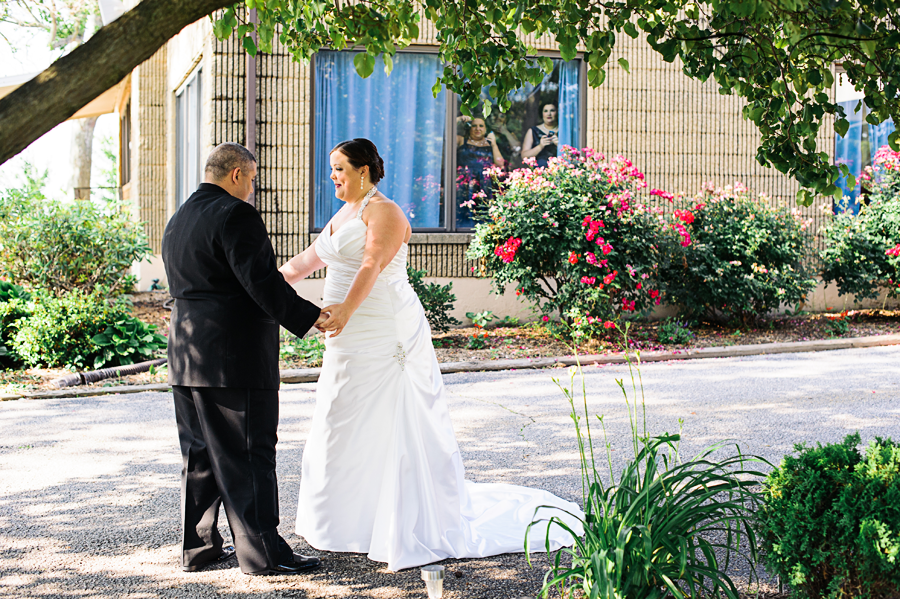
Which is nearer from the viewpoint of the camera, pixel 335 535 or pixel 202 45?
pixel 335 535

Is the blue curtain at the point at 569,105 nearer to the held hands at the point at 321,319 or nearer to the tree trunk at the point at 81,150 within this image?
the held hands at the point at 321,319

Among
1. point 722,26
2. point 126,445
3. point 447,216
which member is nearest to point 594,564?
point 722,26

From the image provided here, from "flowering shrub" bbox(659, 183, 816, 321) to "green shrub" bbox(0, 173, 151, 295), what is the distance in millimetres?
7305

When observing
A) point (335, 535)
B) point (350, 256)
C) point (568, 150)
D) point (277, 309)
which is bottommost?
point (335, 535)

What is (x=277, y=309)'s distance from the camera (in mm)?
3557

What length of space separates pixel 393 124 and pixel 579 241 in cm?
349

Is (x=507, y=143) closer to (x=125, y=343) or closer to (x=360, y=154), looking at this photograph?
(x=125, y=343)

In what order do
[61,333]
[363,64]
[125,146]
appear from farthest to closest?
[125,146] < [61,333] < [363,64]

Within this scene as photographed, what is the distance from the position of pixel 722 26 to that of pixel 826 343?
24.4ft

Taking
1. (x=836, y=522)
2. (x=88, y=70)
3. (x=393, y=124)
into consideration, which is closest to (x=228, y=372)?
(x=88, y=70)

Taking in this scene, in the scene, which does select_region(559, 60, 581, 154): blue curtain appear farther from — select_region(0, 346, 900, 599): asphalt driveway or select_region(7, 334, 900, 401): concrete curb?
select_region(0, 346, 900, 599): asphalt driveway

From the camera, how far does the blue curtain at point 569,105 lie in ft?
37.9

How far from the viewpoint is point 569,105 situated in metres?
11.6

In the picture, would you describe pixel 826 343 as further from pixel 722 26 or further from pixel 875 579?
pixel 875 579
